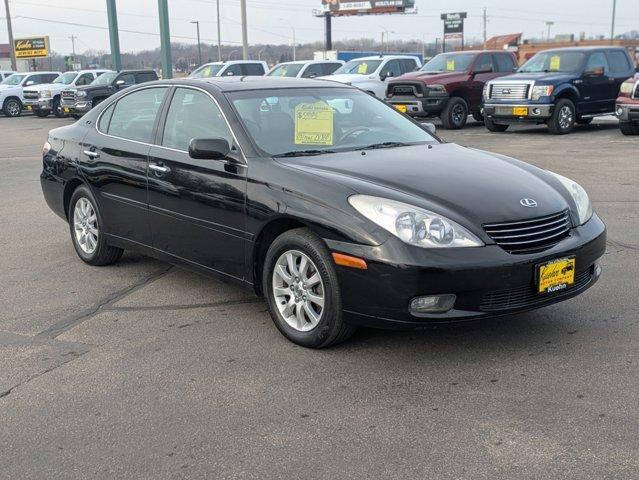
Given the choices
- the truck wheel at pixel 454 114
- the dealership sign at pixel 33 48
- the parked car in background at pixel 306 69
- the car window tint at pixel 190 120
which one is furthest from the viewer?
the dealership sign at pixel 33 48

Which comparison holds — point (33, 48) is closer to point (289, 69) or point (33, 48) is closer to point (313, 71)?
point (289, 69)

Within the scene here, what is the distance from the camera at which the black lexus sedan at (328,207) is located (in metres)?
3.88

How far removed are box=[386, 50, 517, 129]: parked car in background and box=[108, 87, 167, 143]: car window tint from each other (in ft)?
41.1

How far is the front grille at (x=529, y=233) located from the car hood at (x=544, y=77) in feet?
41.7

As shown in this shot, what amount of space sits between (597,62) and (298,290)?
1485 centimetres

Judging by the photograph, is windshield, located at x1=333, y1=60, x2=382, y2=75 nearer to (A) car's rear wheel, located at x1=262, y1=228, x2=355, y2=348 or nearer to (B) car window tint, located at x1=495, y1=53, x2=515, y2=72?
(B) car window tint, located at x1=495, y1=53, x2=515, y2=72

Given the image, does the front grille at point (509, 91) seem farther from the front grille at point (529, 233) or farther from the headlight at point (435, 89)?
the front grille at point (529, 233)

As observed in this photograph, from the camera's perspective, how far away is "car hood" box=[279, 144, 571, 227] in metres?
4.05

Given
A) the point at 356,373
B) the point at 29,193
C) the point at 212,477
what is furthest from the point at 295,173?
the point at 29,193

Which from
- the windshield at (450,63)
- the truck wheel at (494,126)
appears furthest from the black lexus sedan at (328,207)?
the windshield at (450,63)

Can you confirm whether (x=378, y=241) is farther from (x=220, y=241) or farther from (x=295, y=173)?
(x=220, y=241)

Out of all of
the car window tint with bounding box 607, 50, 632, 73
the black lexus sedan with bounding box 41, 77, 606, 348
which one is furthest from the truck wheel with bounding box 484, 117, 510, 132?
the black lexus sedan with bounding box 41, 77, 606, 348

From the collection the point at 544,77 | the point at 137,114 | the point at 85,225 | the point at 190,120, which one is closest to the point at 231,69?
the point at 544,77

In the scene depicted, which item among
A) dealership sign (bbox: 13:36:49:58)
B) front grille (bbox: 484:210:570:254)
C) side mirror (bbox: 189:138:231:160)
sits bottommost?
front grille (bbox: 484:210:570:254)
